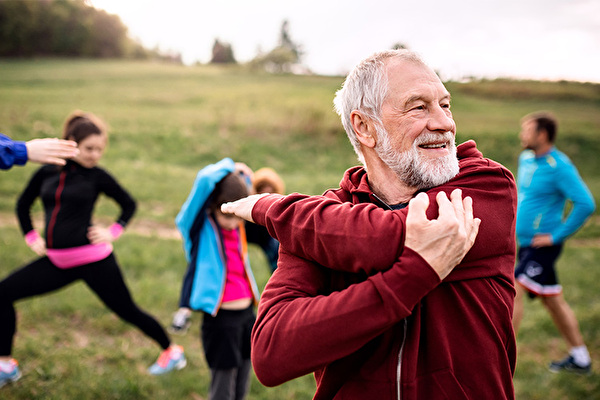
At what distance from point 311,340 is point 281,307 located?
0.17 metres

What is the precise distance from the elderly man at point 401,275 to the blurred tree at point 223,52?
6623 cm

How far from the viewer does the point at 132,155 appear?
44.4 feet

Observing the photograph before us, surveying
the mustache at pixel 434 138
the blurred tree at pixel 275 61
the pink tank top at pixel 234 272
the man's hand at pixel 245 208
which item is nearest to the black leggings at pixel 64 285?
the pink tank top at pixel 234 272

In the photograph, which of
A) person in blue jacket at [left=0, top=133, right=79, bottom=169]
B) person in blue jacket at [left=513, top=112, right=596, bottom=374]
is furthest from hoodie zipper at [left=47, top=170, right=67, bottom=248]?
person in blue jacket at [left=513, top=112, right=596, bottom=374]

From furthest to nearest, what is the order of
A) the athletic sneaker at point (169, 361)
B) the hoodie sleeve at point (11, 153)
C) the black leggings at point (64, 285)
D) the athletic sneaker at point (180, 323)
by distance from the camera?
the athletic sneaker at point (180, 323), the athletic sneaker at point (169, 361), the black leggings at point (64, 285), the hoodie sleeve at point (11, 153)

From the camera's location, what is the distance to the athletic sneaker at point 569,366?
469 centimetres

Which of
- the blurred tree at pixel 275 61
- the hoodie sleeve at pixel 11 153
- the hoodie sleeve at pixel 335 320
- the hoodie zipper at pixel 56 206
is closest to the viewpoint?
the hoodie sleeve at pixel 335 320

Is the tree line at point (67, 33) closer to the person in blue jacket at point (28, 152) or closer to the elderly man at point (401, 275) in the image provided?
the person in blue jacket at point (28, 152)

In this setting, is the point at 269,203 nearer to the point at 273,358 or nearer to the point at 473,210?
the point at 273,358

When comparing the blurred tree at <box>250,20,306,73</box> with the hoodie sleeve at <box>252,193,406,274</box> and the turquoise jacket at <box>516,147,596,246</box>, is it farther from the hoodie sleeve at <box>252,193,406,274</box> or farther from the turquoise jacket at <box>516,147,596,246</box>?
the hoodie sleeve at <box>252,193,406,274</box>

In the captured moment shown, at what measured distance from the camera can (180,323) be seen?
5.04 m

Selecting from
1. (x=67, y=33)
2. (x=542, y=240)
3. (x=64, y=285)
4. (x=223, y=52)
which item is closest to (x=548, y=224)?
(x=542, y=240)

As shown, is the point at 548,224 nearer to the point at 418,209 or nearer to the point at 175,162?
the point at 418,209

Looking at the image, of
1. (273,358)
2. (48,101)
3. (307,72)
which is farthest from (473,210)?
(307,72)
